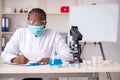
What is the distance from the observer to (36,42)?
7.03ft

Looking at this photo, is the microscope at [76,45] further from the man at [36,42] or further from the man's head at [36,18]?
the man's head at [36,18]

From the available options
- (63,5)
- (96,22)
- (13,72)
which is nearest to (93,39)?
(96,22)

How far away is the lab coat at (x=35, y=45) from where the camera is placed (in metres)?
2.12

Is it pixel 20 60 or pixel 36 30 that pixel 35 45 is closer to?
pixel 36 30

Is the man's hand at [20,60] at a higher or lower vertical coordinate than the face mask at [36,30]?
lower

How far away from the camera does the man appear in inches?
82.8

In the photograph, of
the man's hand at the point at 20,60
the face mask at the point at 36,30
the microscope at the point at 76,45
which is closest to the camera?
the man's hand at the point at 20,60

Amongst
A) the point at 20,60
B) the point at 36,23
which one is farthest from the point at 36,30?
the point at 20,60

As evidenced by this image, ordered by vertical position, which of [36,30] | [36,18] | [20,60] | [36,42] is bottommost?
[20,60]

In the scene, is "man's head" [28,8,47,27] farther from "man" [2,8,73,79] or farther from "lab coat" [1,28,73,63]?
"lab coat" [1,28,73,63]

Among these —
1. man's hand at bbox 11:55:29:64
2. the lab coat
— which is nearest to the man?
the lab coat

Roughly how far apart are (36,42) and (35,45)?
1.2 inches

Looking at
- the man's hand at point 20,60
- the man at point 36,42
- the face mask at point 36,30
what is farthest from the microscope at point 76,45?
the man's hand at point 20,60

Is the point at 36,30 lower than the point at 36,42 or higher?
higher
